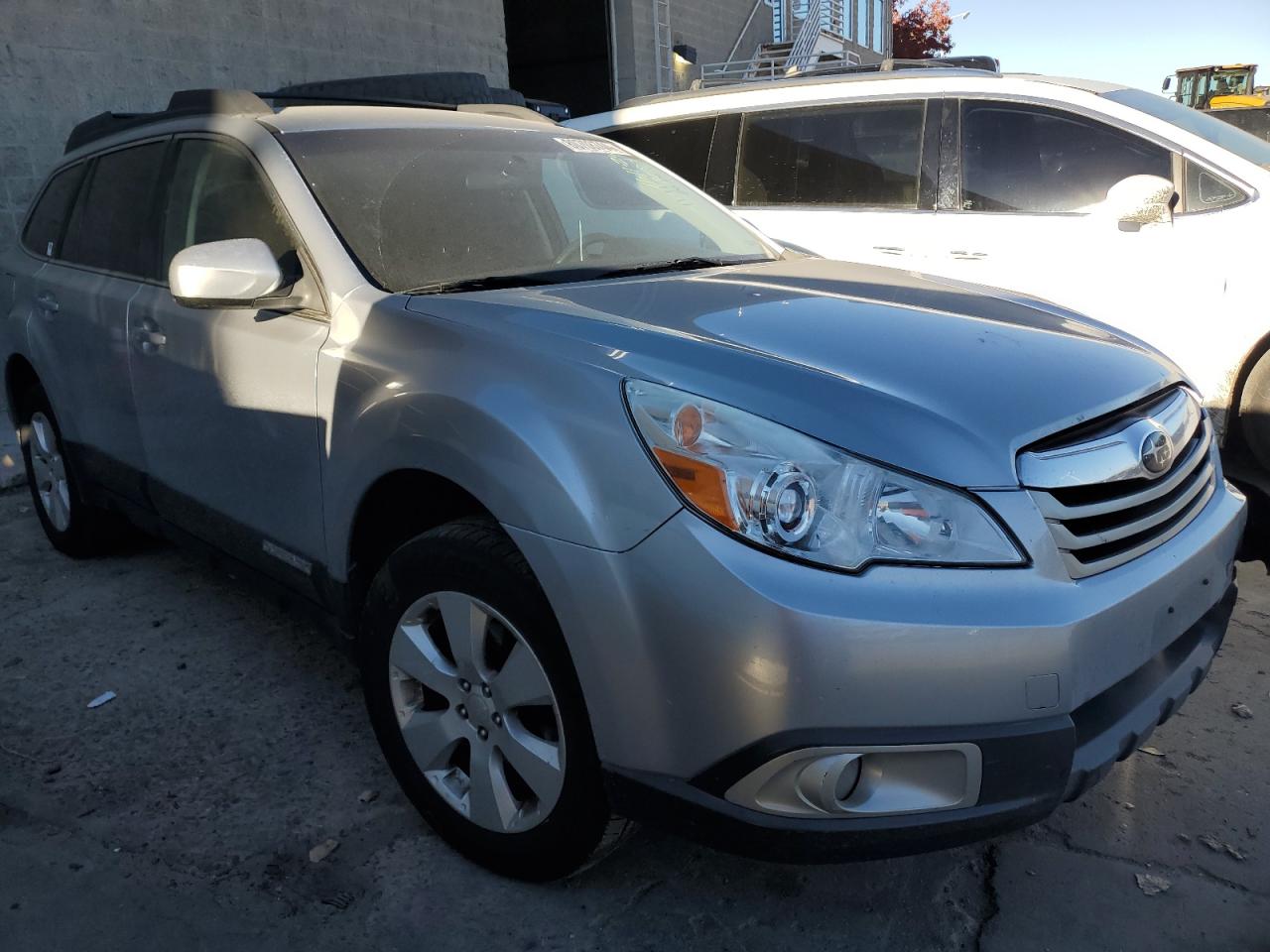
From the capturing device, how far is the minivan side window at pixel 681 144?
5.62 m

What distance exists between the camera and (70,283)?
3734 millimetres

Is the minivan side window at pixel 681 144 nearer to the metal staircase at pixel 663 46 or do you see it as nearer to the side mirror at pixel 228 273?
the side mirror at pixel 228 273

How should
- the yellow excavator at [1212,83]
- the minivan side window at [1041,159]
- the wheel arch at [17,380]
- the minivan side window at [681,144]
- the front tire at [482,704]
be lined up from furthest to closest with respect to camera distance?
1. the yellow excavator at [1212,83]
2. the minivan side window at [681,144]
3. the minivan side window at [1041,159]
4. the wheel arch at [17,380]
5. the front tire at [482,704]

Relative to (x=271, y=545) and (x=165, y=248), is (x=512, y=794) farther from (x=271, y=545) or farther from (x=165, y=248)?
(x=165, y=248)

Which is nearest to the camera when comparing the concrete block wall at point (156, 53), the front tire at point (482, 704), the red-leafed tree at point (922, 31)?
the front tire at point (482, 704)

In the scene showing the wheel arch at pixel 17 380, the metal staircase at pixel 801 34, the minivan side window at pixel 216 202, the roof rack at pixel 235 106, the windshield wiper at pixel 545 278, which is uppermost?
the metal staircase at pixel 801 34

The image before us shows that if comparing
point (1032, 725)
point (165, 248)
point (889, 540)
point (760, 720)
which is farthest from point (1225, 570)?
point (165, 248)

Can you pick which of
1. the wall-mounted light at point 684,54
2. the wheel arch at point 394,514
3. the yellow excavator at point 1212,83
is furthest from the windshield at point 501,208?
the yellow excavator at point 1212,83

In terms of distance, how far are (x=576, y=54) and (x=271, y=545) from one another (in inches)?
617

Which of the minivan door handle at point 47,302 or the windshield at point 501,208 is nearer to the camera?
the windshield at point 501,208

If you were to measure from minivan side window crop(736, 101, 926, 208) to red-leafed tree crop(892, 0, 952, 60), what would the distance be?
119ft

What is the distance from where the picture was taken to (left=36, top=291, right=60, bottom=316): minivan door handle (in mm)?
3814

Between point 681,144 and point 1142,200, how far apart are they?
2486mm

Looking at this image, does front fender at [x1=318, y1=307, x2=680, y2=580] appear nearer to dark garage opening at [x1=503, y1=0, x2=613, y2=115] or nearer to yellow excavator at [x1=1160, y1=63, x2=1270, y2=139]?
dark garage opening at [x1=503, y1=0, x2=613, y2=115]
